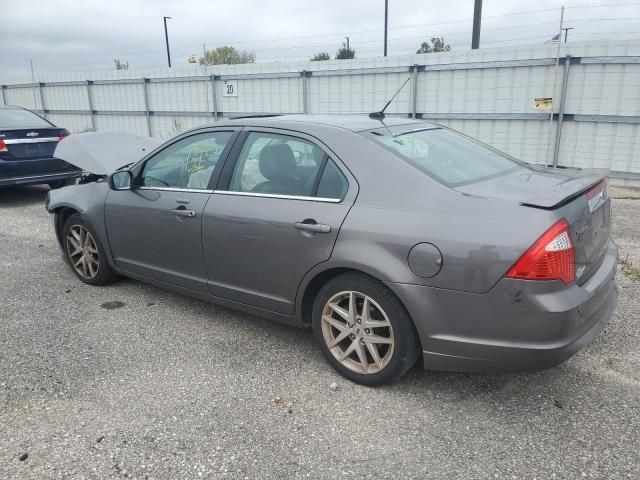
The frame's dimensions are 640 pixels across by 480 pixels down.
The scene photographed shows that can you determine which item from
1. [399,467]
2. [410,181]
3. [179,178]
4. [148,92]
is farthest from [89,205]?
[148,92]

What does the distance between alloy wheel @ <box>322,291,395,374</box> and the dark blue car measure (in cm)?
728

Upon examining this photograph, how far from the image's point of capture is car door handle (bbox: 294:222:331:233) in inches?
122

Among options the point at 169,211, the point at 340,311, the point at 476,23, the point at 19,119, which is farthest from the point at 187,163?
the point at 476,23

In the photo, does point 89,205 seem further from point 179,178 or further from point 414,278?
point 414,278

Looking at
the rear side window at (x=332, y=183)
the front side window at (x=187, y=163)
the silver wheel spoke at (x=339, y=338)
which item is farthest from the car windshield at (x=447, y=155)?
the front side window at (x=187, y=163)

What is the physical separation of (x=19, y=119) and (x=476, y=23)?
36.7 ft

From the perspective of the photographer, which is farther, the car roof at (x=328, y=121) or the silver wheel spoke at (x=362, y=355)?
the car roof at (x=328, y=121)

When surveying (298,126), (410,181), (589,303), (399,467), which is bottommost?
(399,467)

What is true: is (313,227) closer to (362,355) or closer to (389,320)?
(389,320)

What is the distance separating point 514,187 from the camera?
3.00m

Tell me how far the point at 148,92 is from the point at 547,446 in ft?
50.7

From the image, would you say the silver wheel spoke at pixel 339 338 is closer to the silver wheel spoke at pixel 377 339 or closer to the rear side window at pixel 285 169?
the silver wheel spoke at pixel 377 339

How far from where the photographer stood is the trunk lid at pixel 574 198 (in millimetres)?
2672

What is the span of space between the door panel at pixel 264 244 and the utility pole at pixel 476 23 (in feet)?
41.2
